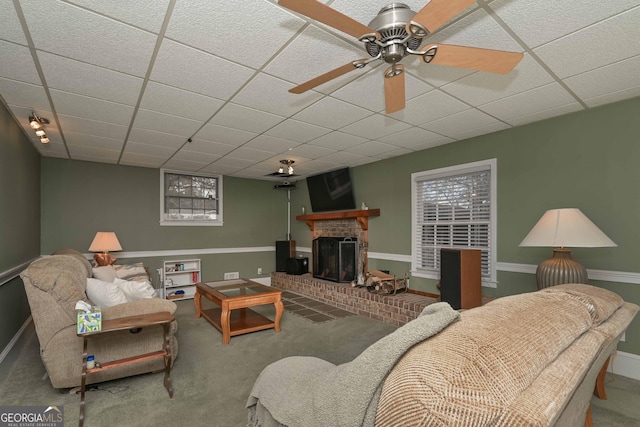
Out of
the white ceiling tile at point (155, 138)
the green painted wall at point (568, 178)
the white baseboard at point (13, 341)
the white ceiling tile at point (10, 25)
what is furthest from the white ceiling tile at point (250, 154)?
the white baseboard at point (13, 341)

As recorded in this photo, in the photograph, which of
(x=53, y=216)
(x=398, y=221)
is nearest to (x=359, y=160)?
(x=398, y=221)

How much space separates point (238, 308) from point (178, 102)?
247 cm

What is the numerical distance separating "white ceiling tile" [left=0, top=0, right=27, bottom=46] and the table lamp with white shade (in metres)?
3.51

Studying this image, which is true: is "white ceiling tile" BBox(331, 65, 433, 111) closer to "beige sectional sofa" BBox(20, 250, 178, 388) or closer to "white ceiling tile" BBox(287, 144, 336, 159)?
"white ceiling tile" BBox(287, 144, 336, 159)

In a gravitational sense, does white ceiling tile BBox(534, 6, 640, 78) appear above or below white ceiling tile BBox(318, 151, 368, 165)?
above

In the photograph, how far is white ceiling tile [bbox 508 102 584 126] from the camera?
2912mm

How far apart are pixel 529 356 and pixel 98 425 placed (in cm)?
261

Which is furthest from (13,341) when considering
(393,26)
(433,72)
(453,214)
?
(453,214)

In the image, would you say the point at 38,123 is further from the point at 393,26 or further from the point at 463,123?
the point at 463,123

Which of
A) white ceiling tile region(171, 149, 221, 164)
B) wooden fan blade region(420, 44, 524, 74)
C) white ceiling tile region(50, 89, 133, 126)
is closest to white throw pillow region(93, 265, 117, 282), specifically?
white ceiling tile region(50, 89, 133, 126)

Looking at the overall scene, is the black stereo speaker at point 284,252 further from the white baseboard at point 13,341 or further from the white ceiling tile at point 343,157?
the white baseboard at point 13,341

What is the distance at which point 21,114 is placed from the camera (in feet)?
9.95

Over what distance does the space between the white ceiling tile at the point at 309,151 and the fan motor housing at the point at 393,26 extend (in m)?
2.66

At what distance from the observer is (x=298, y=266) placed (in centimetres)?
627
